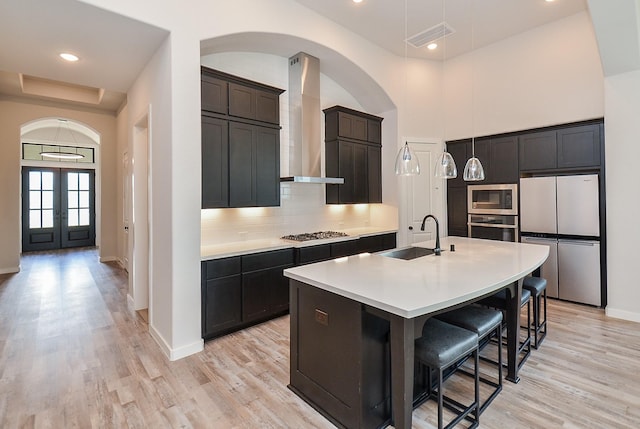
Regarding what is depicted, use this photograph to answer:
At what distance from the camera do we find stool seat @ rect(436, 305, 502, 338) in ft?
7.16

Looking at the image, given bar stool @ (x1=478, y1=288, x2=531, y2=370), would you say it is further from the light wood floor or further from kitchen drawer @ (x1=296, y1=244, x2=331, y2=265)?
kitchen drawer @ (x1=296, y1=244, x2=331, y2=265)

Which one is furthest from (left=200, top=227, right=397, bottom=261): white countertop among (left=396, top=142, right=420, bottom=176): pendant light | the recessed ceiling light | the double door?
the double door

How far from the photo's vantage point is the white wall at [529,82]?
416cm

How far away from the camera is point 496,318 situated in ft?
7.65

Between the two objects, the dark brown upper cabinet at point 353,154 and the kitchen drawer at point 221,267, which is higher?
the dark brown upper cabinet at point 353,154

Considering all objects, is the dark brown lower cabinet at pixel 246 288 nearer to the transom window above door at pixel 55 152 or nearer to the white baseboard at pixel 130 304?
the white baseboard at pixel 130 304

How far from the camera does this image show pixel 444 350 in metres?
1.84

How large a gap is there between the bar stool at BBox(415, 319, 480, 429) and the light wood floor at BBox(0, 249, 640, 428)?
0.17 meters

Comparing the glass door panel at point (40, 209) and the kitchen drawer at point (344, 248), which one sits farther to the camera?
the glass door panel at point (40, 209)

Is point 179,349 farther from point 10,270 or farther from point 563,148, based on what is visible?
point 10,270

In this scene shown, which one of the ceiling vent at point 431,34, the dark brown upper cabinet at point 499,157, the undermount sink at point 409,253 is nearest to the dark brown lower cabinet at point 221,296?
the undermount sink at point 409,253

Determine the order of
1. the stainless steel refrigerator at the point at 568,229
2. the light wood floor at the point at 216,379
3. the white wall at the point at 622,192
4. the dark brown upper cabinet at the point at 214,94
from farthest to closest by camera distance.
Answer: the stainless steel refrigerator at the point at 568,229 → the white wall at the point at 622,192 → the dark brown upper cabinet at the point at 214,94 → the light wood floor at the point at 216,379

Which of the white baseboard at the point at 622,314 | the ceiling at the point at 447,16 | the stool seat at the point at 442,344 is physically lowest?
the white baseboard at the point at 622,314

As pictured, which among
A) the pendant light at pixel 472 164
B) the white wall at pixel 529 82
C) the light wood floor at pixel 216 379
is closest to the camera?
the light wood floor at pixel 216 379
